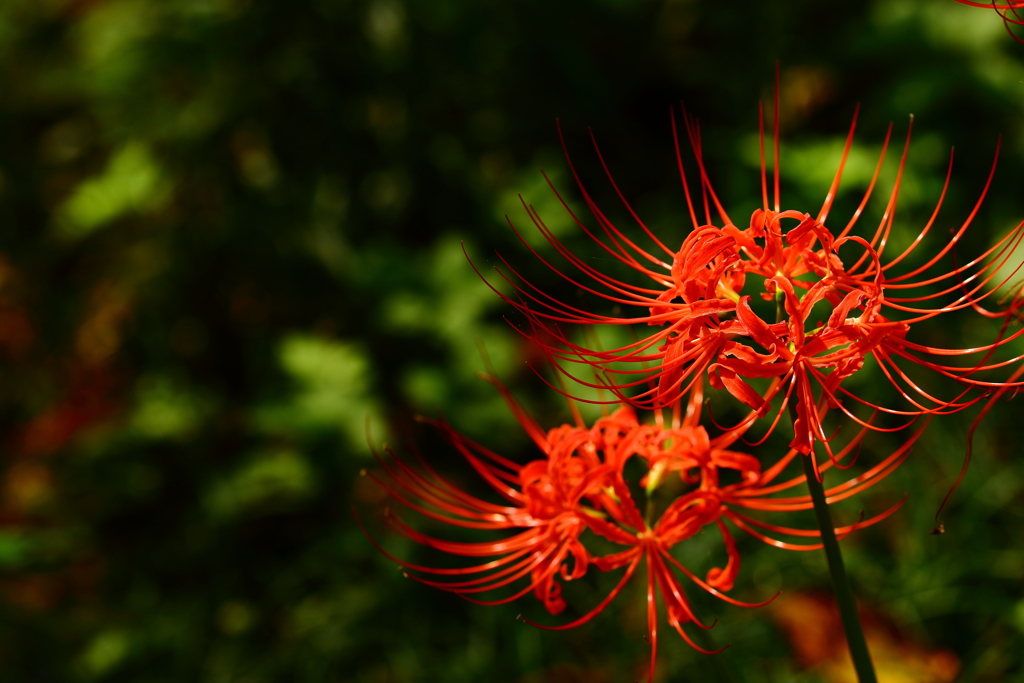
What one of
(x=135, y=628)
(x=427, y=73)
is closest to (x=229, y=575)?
(x=135, y=628)

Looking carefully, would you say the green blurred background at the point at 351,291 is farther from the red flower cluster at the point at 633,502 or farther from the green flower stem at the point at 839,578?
the green flower stem at the point at 839,578

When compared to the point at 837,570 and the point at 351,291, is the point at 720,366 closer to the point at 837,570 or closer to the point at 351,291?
the point at 837,570

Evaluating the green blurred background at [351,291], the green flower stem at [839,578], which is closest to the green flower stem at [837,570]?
the green flower stem at [839,578]

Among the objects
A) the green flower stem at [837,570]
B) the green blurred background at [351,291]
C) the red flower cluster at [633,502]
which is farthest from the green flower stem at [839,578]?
the green blurred background at [351,291]

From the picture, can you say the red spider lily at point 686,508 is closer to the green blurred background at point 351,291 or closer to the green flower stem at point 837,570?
the green flower stem at point 837,570

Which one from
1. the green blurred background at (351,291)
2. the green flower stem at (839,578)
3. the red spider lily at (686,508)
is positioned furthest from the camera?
the green blurred background at (351,291)

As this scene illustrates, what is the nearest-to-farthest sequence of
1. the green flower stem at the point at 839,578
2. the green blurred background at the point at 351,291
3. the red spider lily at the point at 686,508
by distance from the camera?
the green flower stem at the point at 839,578 → the red spider lily at the point at 686,508 → the green blurred background at the point at 351,291

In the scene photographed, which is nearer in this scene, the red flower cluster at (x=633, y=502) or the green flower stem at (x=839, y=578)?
the green flower stem at (x=839, y=578)
